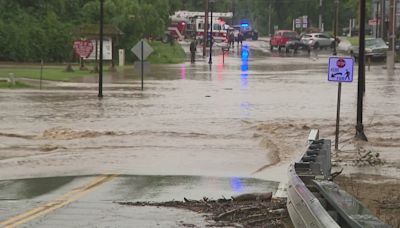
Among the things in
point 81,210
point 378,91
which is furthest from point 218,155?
point 378,91

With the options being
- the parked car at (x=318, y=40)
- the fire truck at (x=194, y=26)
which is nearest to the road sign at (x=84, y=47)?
the parked car at (x=318, y=40)

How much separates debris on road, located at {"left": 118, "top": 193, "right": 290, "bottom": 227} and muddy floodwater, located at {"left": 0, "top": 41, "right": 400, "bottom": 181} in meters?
2.66

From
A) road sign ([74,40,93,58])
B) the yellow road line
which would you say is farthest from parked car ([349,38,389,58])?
the yellow road line

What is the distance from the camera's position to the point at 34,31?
56.1 m

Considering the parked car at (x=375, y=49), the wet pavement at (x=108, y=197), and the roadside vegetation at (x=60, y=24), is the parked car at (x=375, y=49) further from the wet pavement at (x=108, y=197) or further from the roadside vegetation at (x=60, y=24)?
the wet pavement at (x=108, y=197)

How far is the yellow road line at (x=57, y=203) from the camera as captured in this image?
840cm

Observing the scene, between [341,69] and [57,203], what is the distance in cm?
785

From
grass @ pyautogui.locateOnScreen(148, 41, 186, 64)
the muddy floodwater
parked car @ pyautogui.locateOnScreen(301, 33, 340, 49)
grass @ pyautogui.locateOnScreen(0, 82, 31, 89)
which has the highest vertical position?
parked car @ pyautogui.locateOnScreen(301, 33, 340, 49)

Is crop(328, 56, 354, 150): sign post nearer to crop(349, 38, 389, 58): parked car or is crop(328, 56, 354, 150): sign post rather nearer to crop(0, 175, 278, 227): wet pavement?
crop(0, 175, 278, 227): wet pavement

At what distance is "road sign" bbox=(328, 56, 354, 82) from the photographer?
15.2 meters

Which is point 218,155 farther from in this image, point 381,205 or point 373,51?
point 373,51

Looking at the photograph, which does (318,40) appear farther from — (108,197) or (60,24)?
(108,197)

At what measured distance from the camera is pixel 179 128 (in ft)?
64.5

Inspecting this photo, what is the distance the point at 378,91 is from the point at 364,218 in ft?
84.0
